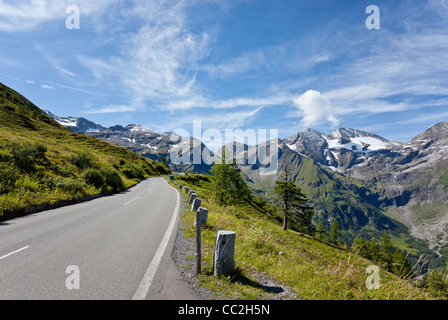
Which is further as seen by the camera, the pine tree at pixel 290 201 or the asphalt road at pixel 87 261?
the pine tree at pixel 290 201

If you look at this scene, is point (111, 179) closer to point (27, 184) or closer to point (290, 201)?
point (27, 184)

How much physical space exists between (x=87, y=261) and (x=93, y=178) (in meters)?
21.7

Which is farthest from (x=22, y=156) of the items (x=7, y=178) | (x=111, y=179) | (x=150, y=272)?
(x=150, y=272)

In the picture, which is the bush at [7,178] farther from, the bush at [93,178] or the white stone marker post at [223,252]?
the white stone marker post at [223,252]

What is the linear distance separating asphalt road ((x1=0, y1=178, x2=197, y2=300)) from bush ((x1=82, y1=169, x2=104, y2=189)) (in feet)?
45.4

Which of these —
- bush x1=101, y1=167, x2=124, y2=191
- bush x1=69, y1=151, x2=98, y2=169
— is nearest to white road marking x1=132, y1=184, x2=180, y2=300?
bush x1=101, y1=167, x2=124, y2=191

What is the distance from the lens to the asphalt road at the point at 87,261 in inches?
176

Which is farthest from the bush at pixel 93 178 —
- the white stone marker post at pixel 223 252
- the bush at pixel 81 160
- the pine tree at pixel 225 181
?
the white stone marker post at pixel 223 252

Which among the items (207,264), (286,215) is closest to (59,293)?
(207,264)

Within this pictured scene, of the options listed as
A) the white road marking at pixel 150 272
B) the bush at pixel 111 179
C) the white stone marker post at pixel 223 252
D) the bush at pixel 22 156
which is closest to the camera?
the white road marking at pixel 150 272

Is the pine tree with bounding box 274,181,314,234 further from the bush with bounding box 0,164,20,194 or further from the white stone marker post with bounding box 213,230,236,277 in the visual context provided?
the white stone marker post with bounding box 213,230,236,277

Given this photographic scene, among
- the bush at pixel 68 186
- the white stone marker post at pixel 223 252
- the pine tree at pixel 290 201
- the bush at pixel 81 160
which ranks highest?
the bush at pixel 81 160

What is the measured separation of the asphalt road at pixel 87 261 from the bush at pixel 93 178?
13.8 metres
